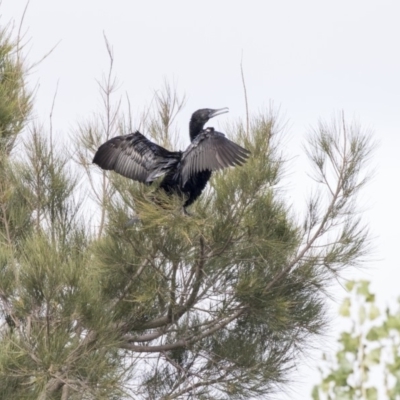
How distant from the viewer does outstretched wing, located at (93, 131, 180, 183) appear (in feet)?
12.1

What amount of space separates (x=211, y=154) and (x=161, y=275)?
0.67m

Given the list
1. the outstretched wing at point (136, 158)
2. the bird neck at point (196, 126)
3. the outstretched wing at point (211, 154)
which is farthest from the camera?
the bird neck at point (196, 126)

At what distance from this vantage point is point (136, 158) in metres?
3.74

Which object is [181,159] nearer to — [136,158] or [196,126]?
[136,158]

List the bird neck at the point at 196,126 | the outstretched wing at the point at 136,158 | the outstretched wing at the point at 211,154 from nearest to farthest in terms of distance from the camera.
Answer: the outstretched wing at the point at 211,154 < the outstretched wing at the point at 136,158 < the bird neck at the point at 196,126

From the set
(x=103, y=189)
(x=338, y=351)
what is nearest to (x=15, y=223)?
(x=103, y=189)

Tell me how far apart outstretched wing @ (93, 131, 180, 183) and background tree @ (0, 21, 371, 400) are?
65 mm

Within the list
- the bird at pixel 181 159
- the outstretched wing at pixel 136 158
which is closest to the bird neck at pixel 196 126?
the bird at pixel 181 159

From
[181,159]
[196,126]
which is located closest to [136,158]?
[181,159]

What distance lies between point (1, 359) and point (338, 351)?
9.06ft

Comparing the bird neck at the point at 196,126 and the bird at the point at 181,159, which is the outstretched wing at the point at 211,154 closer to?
the bird at the point at 181,159

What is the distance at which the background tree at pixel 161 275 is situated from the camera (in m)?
3.55

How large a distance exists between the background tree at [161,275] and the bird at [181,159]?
7cm

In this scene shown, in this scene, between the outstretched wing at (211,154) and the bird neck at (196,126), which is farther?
the bird neck at (196,126)
